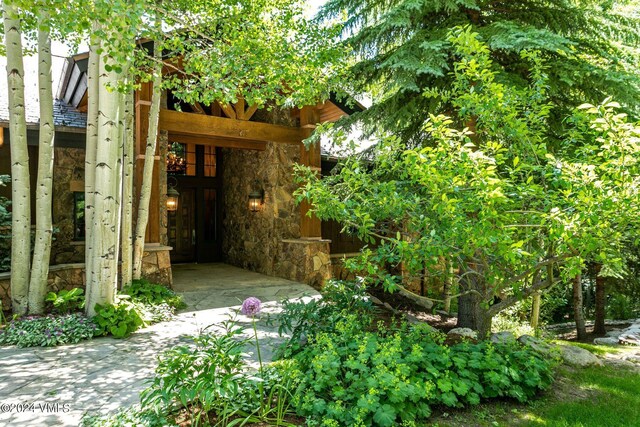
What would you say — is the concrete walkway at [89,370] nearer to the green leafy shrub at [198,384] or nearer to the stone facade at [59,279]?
the green leafy shrub at [198,384]

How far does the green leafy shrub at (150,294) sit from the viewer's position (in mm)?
5770

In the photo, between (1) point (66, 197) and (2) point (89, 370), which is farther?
(1) point (66, 197)

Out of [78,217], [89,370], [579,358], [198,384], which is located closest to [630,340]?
[579,358]

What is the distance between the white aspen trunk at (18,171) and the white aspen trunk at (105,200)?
104 cm

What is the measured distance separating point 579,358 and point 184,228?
9.54 meters

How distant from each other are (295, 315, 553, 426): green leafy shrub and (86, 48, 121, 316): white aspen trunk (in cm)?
292

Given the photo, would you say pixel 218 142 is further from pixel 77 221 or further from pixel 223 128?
pixel 77 221

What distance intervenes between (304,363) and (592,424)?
214 cm

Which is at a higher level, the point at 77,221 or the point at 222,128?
the point at 222,128

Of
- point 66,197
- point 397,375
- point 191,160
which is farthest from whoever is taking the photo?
point 191,160

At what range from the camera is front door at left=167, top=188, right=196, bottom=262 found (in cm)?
1097

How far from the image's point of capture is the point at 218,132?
299 inches

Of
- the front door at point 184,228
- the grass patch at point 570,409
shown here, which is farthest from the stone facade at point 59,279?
the grass patch at point 570,409

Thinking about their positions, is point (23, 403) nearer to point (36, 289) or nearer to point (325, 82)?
point (36, 289)
